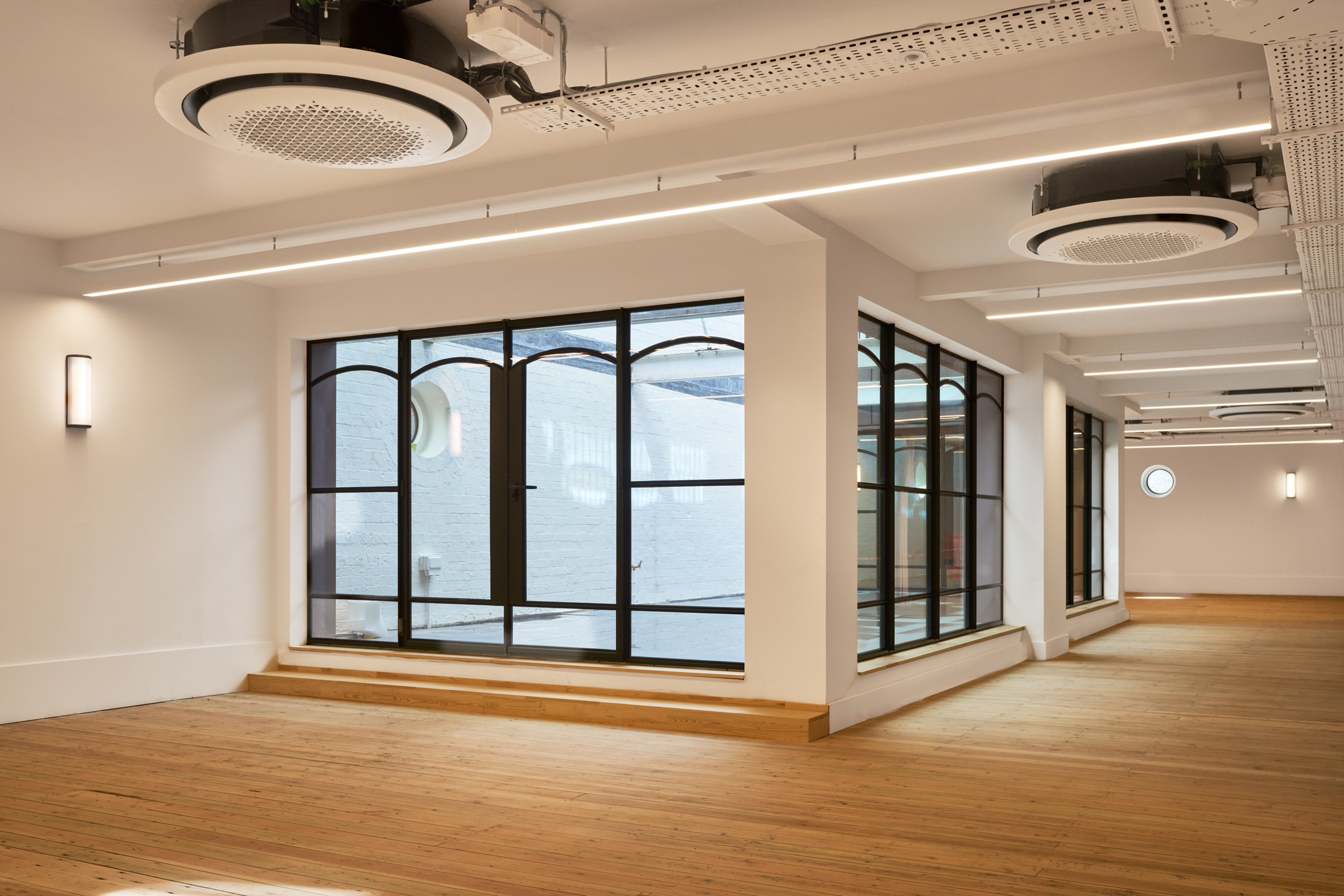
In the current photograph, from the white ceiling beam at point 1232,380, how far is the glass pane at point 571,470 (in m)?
7.53

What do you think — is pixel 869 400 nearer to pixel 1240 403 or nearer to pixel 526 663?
pixel 526 663

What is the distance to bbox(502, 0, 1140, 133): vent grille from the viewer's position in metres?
3.16

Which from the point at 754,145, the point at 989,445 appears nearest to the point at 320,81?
the point at 754,145

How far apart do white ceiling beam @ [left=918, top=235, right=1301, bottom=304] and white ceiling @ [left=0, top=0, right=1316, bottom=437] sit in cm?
7

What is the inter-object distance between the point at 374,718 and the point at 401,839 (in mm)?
2812

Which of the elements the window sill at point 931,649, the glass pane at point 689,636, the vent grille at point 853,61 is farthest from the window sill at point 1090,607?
the vent grille at point 853,61

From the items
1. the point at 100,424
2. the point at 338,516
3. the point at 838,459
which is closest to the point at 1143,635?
the point at 838,459

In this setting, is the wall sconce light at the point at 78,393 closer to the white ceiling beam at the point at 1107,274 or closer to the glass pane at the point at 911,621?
the glass pane at the point at 911,621

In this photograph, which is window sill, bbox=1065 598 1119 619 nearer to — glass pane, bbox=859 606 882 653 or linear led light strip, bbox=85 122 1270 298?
glass pane, bbox=859 606 882 653

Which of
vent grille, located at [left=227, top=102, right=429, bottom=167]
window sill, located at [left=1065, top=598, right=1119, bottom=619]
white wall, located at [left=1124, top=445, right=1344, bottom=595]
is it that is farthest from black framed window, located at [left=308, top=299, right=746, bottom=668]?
white wall, located at [left=1124, top=445, right=1344, bottom=595]

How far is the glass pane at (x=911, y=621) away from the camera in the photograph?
781cm

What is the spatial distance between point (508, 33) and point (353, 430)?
5343 millimetres

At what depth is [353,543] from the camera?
8258 mm

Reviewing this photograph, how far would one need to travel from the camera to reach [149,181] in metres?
5.79
